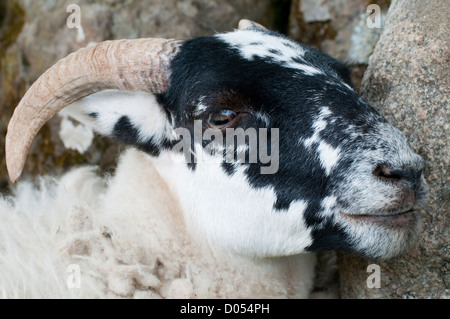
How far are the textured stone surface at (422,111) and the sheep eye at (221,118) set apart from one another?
107cm

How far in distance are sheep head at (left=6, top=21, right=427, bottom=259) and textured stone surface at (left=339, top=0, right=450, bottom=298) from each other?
1.13ft

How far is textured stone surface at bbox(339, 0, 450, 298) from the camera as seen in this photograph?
115 inches

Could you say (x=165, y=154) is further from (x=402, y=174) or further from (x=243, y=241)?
(x=402, y=174)

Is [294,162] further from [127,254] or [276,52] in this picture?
[127,254]

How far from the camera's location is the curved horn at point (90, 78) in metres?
2.99

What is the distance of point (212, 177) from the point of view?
3006mm

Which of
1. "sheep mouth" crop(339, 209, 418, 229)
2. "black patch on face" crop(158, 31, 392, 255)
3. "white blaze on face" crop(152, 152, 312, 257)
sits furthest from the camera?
"white blaze on face" crop(152, 152, 312, 257)

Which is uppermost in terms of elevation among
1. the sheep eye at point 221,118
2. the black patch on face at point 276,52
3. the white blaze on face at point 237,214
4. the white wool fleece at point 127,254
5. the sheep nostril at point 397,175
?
the black patch on face at point 276,52

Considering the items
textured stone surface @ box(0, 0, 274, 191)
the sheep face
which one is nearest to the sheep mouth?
the sheep face

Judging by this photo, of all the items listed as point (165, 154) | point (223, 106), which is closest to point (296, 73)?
point (223, 106)

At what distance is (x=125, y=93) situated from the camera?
10.6 ft

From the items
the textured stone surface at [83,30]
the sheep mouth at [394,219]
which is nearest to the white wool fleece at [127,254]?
the sheep mouth at [394,219]

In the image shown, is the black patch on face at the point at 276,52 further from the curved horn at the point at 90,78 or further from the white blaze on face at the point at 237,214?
the white blaze on face at the point at 237,214

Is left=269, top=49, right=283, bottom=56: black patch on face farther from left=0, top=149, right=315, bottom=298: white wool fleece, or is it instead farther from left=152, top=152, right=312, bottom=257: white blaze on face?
left=0, top=149, right=315, bottom=298: white wool fleece
